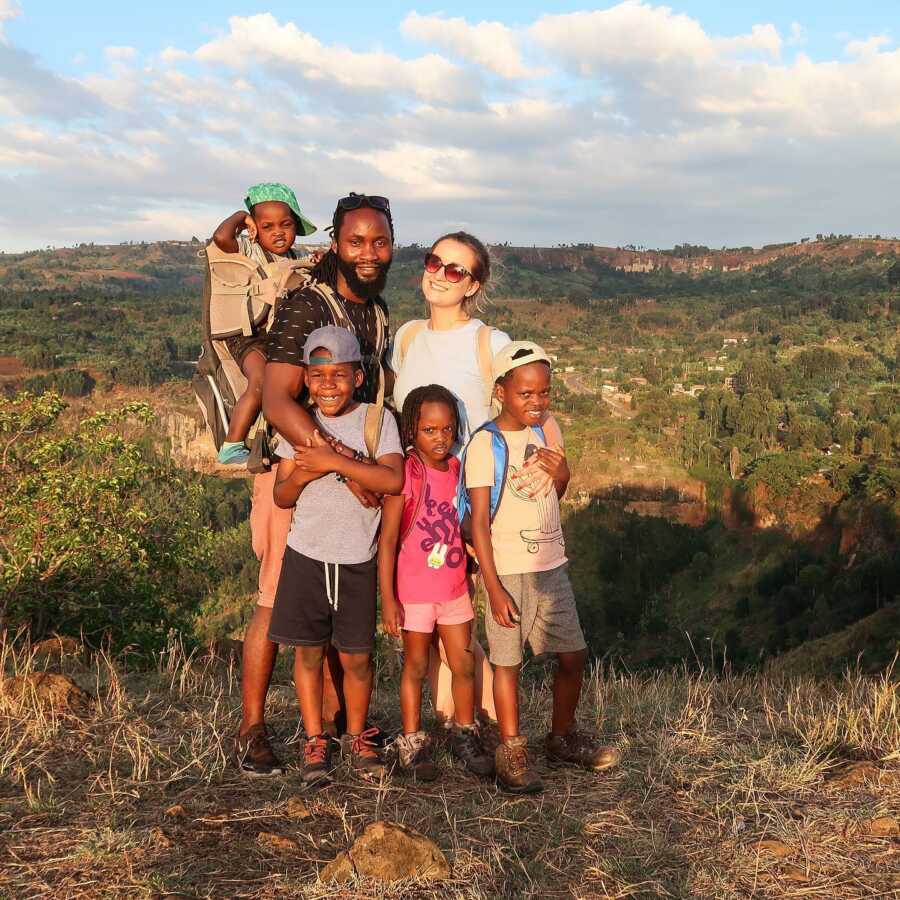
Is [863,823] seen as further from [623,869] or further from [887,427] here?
[887,427]

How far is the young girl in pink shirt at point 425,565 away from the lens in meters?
2.94

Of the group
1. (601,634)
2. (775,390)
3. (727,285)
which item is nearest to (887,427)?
(775,390)

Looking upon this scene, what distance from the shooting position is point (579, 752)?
3.10m

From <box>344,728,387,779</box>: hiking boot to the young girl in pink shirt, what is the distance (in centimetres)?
10

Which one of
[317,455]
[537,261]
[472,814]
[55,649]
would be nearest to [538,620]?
[472,814]

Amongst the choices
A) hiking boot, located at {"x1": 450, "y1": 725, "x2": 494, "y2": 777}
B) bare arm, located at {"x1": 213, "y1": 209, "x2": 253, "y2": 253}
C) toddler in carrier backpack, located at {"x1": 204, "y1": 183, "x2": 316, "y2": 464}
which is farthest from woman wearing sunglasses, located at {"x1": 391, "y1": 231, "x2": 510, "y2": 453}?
hiking boot, located at {"x1": 450, "y1": 725, "x2": 494, "y2": 777}

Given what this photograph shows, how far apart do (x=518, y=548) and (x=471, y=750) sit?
2.35 feet

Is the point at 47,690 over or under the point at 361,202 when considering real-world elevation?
under

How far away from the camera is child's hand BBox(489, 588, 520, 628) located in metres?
2.88

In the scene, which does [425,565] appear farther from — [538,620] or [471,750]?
[471,750]

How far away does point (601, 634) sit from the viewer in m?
37.5

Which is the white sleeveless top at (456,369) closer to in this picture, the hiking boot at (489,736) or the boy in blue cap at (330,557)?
the boy in blue cap at (330,557)

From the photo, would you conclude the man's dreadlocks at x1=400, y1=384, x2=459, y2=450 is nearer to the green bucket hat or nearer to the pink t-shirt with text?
the pink t-shirt with text

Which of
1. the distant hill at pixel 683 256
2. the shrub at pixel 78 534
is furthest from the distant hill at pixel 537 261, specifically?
the shrub at pixel 78 534
